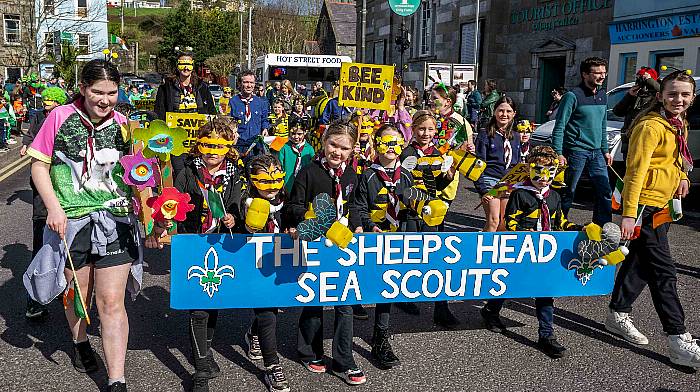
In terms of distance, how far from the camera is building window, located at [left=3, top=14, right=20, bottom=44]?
4816 cm

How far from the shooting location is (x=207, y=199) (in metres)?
3.91

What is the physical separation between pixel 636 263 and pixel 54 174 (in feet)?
12.5

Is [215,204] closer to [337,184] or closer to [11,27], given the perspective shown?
[337,184]

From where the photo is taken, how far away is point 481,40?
84.1ft

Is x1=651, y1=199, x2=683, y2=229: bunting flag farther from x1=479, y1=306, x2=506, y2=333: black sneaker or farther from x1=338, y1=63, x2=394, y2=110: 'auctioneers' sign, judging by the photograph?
x1=338, y1=63, x2=394, y2=110: 'auctioneers' sign

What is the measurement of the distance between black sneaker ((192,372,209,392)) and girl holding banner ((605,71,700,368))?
2813mm

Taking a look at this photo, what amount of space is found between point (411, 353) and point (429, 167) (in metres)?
1.32

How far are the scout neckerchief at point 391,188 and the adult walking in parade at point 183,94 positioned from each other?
10.6 ft

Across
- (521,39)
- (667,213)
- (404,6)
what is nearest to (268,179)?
(667,213)

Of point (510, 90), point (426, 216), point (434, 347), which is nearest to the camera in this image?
point (426, 216)

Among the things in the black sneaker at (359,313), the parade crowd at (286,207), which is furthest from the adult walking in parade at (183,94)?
the black sneaker at (359,313)

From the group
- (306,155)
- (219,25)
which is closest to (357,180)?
(306,155)

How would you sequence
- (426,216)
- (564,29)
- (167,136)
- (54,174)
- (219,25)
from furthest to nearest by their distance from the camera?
(219,25), (564,29), (426,216), (167,136), (54,174)

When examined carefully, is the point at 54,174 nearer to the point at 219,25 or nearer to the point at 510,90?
the point at 510,90
